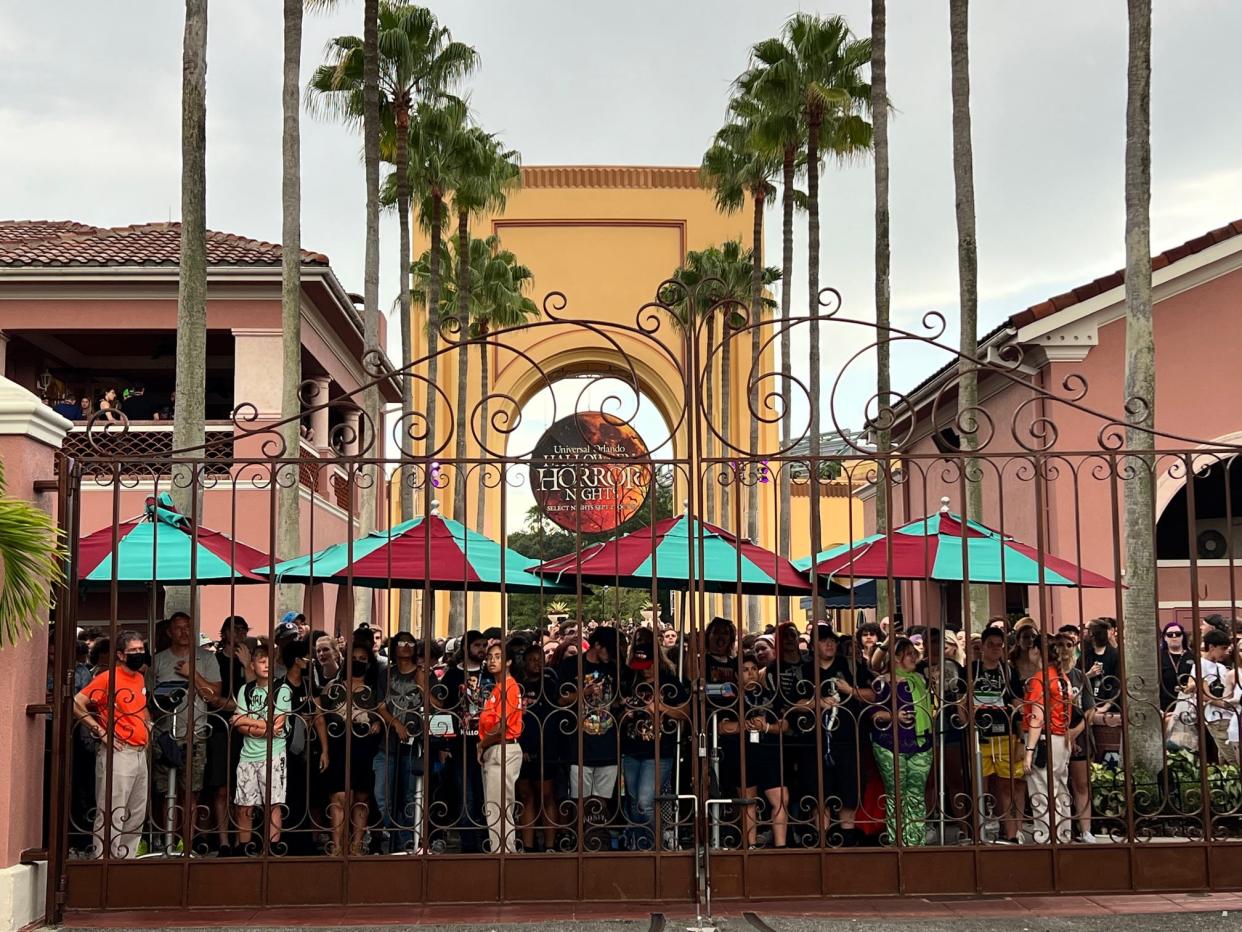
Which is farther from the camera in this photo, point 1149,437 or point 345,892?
point 1149,437

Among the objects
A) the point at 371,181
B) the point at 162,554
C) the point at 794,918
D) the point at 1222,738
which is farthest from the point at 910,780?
the point at 371,181

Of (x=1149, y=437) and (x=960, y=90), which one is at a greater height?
(x=960, y=90)

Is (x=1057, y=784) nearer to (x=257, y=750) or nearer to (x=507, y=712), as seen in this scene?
(x=507, y=712)

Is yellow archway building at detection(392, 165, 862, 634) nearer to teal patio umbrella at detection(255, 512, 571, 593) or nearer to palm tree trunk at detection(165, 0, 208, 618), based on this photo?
palm tree trunk at detection(165, 0, 208, 618)

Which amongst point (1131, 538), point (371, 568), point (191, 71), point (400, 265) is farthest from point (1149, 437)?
point (400, 265)

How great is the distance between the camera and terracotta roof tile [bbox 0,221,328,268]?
2248 centimetres

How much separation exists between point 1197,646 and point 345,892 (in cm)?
534

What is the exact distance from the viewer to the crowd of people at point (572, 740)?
871 cm

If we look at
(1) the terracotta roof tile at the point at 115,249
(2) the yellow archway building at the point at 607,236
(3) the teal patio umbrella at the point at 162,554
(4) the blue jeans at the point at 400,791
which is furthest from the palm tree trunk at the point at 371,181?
(2) the yellow archway building at the point at 607,236

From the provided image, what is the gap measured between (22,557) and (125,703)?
6.22 feet

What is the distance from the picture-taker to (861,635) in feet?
38.3

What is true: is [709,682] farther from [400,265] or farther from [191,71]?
[400,265]

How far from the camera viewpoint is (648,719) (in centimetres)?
962

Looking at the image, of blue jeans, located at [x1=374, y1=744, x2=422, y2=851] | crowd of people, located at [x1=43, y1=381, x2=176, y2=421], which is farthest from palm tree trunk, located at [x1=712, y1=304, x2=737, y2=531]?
crowd of people, located at [x1=43, y1=381, x2=176, y2=421]
